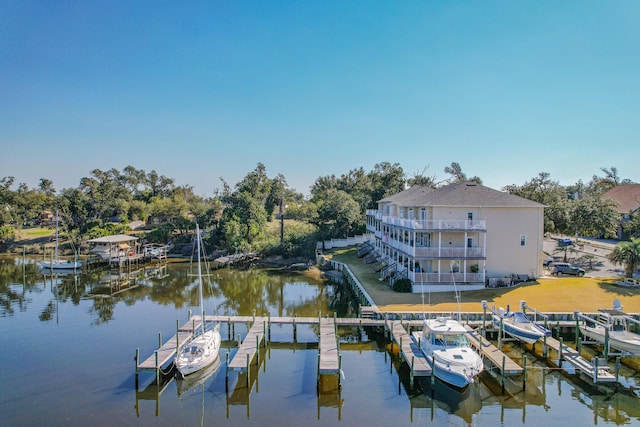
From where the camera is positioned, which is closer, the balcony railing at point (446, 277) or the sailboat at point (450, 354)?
the sailboat at point (450, 354)

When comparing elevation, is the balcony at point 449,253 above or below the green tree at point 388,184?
below

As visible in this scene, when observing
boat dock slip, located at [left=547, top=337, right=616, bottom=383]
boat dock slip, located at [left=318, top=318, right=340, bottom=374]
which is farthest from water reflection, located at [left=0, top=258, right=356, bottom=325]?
boat dock slip, located at [left=547, top=337, right=616, bottom=383]

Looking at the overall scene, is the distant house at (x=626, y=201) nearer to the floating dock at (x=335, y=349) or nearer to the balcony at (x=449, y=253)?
the balcony at (x=449, y=253)

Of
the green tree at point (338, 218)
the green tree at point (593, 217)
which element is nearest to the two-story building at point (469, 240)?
the green tree at point (593, 217)

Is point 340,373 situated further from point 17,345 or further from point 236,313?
point 17,345

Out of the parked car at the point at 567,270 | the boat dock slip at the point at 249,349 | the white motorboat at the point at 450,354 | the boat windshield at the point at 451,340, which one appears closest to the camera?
the white motorboat at the point at 450,354

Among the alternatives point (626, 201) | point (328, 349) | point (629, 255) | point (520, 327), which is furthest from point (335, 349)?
point (626, 201)

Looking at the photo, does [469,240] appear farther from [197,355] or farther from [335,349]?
[197,355]
